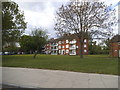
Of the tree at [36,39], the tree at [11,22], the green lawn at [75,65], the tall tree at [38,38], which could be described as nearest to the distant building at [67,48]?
the tall tree at [38,38]

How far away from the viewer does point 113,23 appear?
85.5ft

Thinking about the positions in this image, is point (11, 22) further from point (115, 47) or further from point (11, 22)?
point (115, 47)

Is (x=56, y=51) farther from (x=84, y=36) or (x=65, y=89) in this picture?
(x=65, y=89)

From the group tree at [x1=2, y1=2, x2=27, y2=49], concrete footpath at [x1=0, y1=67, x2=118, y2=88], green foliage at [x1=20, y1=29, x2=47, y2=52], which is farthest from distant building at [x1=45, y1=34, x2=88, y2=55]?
concrete footpath at [x1=0, y1=67, x2=118, y2=88]

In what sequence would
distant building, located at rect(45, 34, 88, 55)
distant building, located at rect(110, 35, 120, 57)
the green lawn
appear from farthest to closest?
distant building, located at rect(45, 34, 88, 55) → distant building, located at rect(110, 35, 120, 57) → the green lawn

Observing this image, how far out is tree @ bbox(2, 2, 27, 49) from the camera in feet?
81.5

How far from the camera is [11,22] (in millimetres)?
25984

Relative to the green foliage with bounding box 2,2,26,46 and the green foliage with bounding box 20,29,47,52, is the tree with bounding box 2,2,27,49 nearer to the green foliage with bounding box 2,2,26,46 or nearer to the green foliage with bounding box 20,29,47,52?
the green foliage with bounding box 2,2,26,46

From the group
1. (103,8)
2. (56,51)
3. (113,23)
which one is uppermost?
(103,8)

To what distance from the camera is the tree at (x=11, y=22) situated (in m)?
24.8

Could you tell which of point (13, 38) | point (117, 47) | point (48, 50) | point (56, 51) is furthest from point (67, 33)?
point (48, 50)

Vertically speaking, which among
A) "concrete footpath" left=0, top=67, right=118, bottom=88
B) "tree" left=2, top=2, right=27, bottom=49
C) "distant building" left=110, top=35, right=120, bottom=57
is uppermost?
"tree" left=2, top=2, right=27, bottom=49

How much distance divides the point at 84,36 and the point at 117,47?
1746cm

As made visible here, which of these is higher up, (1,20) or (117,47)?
(1,20)
